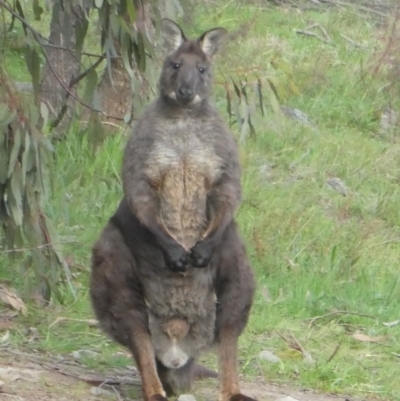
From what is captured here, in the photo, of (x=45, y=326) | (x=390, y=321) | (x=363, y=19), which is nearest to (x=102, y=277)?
(x=45, y=326)

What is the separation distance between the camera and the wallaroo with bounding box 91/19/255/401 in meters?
4.36

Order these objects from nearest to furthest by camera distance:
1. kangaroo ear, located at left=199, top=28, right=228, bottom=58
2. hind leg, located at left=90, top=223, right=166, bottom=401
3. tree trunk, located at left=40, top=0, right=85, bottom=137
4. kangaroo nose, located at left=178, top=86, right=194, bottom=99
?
hind leg, located at left=90, top=223, right=166, bottom=401 → kangaroo nose, located at left=178, top=86, right=194, bottom=99 → kangaroo ear, located at left=199, top=28, right=228, bottom=58 → tree trunk, located at left=40, top=0, right=85, bottom=137

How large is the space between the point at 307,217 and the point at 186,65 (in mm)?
3067

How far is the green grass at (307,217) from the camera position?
5465 millimetres

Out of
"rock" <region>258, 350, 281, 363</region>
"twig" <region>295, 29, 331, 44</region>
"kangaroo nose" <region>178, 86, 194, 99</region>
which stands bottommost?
"rock" <region>258, 350, 281, 363</region>

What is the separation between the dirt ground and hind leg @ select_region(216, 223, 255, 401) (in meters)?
0.35

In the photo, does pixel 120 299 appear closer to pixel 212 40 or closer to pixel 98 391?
pixel 98 391

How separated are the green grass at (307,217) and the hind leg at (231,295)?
2.48 ft

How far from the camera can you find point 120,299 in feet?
14.3

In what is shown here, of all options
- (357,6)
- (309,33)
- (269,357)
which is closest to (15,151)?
(269,357)

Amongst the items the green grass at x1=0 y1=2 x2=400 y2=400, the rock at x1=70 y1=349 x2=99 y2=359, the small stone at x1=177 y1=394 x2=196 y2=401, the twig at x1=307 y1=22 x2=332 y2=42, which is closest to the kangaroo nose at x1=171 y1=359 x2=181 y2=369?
the small stone at x1=177 y1=394 x2=196 y2=401

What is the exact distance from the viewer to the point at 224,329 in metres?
4.40

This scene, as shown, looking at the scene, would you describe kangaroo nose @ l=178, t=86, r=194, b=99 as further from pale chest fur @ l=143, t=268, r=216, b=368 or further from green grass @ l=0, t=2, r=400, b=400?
green grass @ l=0, t=2, r=400, b=400

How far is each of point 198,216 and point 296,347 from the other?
4.33 feet
